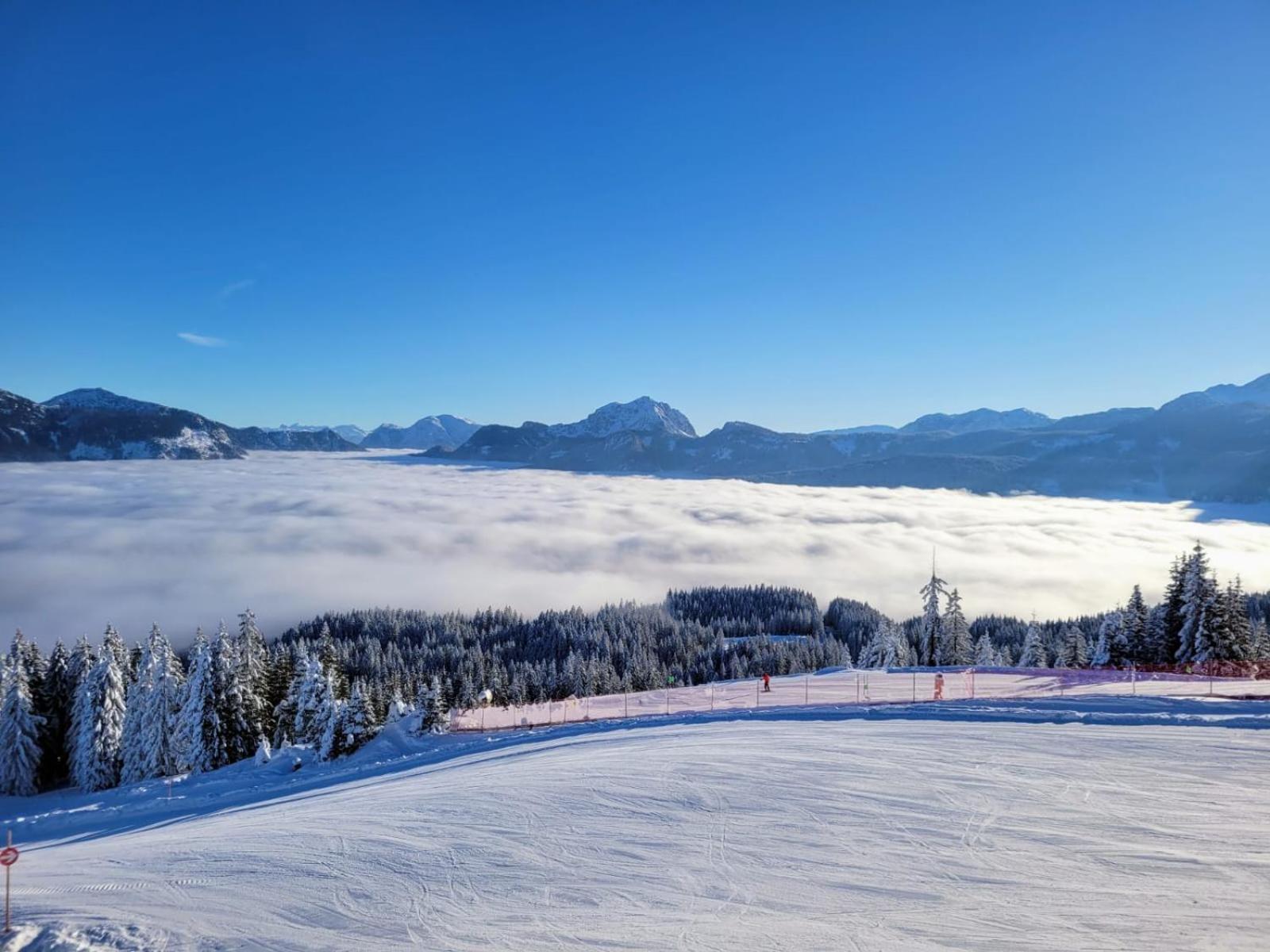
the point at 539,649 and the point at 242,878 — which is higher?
the point at 242,878

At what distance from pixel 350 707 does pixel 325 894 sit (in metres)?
22.2

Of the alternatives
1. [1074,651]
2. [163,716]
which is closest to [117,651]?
[163,716]

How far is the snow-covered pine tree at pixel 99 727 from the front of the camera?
43156 millimetres

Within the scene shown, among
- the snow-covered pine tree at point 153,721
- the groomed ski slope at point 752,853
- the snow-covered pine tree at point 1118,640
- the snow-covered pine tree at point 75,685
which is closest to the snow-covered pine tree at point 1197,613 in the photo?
the snow-covered pine tree at point 1118,640

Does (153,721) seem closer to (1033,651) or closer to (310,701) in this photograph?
(310,701)

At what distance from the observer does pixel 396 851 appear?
445 inches

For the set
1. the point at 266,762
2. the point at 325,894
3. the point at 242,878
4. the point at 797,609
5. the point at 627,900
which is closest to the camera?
the point at 627,900

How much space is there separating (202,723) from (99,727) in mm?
10223

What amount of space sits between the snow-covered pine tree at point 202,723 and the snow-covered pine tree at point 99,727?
25.0ft

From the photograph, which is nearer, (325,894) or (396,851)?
(325,894)

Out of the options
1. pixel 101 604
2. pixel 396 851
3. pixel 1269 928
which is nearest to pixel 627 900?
pixel 396 851

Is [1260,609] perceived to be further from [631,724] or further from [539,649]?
[631,724]

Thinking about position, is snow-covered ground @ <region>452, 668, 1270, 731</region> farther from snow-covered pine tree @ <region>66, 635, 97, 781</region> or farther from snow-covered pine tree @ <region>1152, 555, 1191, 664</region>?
snow-covered pine tree @ <region>66, 635, 97, 781</region>

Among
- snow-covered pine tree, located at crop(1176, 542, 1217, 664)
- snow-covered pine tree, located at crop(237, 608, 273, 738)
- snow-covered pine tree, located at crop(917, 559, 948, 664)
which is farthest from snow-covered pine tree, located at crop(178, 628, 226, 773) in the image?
snow-covered pine tree, located at crop(1176, 542, 1217, 664)
